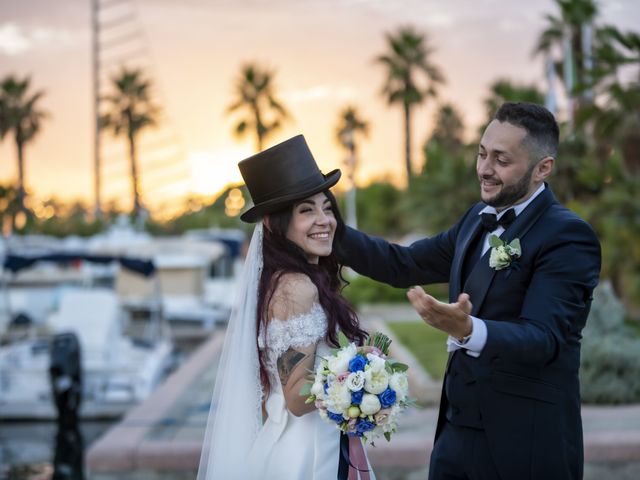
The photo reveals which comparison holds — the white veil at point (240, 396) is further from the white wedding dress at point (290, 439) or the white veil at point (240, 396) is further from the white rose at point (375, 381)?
the white rose at point (375, 381)

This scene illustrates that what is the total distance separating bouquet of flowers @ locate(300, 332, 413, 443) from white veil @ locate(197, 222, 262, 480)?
42cm

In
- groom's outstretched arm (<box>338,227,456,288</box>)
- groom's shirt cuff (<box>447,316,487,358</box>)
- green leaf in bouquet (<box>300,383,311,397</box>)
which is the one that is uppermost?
groom's outstretched arm (<box>338,227,456,288</box>)

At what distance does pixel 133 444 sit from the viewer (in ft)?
21.8

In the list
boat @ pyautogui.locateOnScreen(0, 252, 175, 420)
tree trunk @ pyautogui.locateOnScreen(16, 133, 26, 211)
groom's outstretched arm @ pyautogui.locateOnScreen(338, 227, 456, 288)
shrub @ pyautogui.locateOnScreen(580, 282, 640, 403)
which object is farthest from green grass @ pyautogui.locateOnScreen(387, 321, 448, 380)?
tree trunk @ pyautogui.locateOnScreen(16, 133, 26, 211)

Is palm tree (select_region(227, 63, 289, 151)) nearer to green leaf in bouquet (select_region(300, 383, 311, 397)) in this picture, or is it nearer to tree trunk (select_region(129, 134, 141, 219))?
tree trunk (select_region(129, 134, 141, 219))

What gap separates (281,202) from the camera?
359cm

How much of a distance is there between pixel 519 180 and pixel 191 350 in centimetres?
1658

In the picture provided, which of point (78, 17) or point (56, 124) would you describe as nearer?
point (78, 17)

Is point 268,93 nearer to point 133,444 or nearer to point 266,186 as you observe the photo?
point 133,444

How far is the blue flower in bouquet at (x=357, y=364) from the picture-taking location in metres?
3.20

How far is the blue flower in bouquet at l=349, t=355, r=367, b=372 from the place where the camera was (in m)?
3.20

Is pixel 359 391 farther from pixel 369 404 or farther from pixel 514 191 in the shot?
pixel 514 191

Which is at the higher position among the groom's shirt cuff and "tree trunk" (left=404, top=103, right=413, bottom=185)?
"tree trunk" (left=404, top=103, right=413, bottom=185)

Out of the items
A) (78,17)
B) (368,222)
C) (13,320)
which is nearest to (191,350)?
(13,320)
